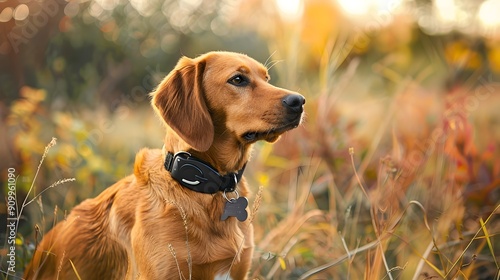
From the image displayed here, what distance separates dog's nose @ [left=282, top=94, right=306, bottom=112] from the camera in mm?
2713

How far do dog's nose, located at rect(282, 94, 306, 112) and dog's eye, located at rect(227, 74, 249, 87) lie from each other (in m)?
0.27

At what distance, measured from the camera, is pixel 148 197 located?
272cm

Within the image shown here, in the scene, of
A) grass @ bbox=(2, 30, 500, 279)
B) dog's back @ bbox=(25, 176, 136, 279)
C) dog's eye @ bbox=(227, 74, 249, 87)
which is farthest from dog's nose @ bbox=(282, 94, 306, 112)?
grass @ bbox=(2, 30, 500, 279)

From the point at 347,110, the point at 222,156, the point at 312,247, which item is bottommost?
the point at 312,247

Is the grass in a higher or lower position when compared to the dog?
lower

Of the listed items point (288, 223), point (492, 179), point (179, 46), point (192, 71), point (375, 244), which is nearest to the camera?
point (192, 71)

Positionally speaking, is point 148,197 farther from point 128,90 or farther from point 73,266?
point 128,90

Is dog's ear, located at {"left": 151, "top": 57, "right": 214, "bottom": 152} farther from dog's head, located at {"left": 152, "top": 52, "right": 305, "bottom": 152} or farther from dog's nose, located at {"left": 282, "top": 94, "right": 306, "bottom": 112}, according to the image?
dog's nose, located at {"left": 282, "top": 94, "right": 306, "bottom": 112}

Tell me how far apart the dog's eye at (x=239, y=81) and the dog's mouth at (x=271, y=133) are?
265mm

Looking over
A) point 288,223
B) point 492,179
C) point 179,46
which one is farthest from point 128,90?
point 492,179

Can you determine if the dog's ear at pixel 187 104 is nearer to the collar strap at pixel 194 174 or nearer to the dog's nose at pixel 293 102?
the collar strap at pixel 194 174

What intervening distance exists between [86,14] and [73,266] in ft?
12.7

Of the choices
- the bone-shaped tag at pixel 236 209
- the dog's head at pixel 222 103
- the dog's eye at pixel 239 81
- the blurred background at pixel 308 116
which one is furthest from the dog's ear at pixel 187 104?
the blurred background at pixel 308 116

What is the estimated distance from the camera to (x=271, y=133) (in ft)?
9.07
